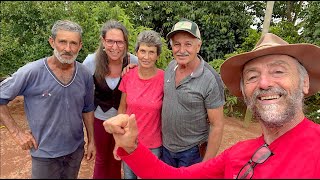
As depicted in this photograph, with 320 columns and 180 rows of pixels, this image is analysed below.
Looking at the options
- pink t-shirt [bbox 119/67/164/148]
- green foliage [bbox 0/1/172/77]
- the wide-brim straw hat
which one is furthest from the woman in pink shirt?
green foliage [bbox 0/1/172/77]

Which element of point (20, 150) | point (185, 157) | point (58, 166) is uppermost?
point (185, 157)

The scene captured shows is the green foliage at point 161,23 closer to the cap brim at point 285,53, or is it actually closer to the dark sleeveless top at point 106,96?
the dark sleeveless top at point 106,96

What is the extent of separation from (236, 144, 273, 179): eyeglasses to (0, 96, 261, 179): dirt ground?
1562 mm

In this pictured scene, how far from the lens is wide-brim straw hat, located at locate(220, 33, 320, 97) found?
175 centimetres

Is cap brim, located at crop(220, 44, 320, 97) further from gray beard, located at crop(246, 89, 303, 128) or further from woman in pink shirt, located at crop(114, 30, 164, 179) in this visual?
woman in pink shirt, located at crop(114, 30, 164, 179)

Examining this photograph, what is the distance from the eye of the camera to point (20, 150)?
177 inches

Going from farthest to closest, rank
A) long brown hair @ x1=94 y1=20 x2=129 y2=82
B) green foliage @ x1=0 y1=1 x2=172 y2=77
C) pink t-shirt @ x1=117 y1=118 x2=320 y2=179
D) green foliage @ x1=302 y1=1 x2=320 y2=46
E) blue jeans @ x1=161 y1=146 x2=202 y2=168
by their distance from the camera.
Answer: green foliage @ x1=302 y1=1 x2=320 y2=46
green foliage @ x1=0 y1=1 x2=172 y2=77
long brown hair @ x1=94 y1=20 x2=129 y2=82
blue jeans @ x1=161 y1=146 x2=202 y2=168
pink t-shirt @ x1=117 y1=118 x2=320 y2=179

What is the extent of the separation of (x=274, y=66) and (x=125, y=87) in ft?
4.75

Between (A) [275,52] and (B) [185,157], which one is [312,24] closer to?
(B) [185,157]

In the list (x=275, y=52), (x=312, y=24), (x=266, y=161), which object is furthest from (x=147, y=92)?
(x=312, y=24)

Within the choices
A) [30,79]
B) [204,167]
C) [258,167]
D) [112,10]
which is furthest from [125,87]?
[112,10]

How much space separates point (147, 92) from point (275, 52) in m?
1.22

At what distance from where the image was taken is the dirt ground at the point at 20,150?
3908 mm

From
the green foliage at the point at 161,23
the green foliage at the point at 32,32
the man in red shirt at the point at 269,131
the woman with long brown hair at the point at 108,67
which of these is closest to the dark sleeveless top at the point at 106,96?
the woman with long brown hair at the point at 108,67
